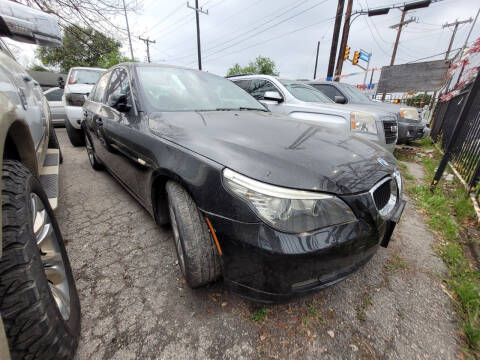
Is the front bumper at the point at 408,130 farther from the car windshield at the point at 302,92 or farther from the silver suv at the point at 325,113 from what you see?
the car windshield at the point at 302,92

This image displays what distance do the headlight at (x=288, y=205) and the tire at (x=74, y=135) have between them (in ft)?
16.7

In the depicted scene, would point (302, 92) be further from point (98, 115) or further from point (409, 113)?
point (98, 115)

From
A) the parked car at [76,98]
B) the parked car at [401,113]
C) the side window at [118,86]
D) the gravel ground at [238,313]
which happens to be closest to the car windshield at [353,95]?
the parked car at [401,113]

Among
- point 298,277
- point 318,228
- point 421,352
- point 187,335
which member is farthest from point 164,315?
point 421,352

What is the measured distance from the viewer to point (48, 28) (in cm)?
208

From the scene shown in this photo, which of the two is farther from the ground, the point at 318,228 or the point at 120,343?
the point at 318,228

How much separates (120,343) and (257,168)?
1.17m

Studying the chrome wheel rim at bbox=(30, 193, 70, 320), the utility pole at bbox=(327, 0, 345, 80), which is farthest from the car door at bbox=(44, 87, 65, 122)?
the utility pole at bbox=(327, 0, 345, 80)

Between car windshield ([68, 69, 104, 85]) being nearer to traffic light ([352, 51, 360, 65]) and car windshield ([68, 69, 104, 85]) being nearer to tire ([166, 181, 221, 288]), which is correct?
tire ([166, 181, 221, 288])

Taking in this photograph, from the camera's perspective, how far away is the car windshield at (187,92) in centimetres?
189

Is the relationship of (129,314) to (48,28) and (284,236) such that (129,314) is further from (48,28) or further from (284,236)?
(48,28)

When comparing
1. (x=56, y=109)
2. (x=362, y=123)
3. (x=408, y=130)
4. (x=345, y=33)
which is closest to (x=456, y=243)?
(x=362, y=123)

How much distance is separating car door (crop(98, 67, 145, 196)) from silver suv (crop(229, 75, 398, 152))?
2.11m

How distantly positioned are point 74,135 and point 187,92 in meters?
4.05
